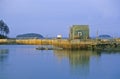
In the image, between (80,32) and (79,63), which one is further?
(80,32)

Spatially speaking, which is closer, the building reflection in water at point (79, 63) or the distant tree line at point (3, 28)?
the building reflection in water at point (79, 63)

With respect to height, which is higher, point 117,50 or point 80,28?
point 80,28

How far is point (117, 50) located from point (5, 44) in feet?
192

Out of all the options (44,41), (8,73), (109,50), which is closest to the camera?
(8,73)

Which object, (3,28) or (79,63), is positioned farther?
(3,28)

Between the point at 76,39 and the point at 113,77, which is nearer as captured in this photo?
the point at 113,77

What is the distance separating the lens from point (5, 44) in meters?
119

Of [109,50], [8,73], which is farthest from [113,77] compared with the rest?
[109,50]

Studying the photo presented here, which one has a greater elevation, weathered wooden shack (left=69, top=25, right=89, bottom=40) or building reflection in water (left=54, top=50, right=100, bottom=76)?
weathered wooden shack (left=69, top=25, right=89, bottom=40)

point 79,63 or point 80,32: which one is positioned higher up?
point 80,32

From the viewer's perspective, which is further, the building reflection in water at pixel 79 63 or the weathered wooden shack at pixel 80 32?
the weathered wooden shack at pixel 80 32

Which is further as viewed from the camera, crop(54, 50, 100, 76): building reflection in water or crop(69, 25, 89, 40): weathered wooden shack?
crop(69, 25, 89, 40): weathered wooden shack

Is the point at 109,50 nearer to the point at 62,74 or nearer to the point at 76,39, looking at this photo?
the point at 76,39

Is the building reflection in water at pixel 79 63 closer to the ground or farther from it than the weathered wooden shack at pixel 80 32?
closer to the ground
